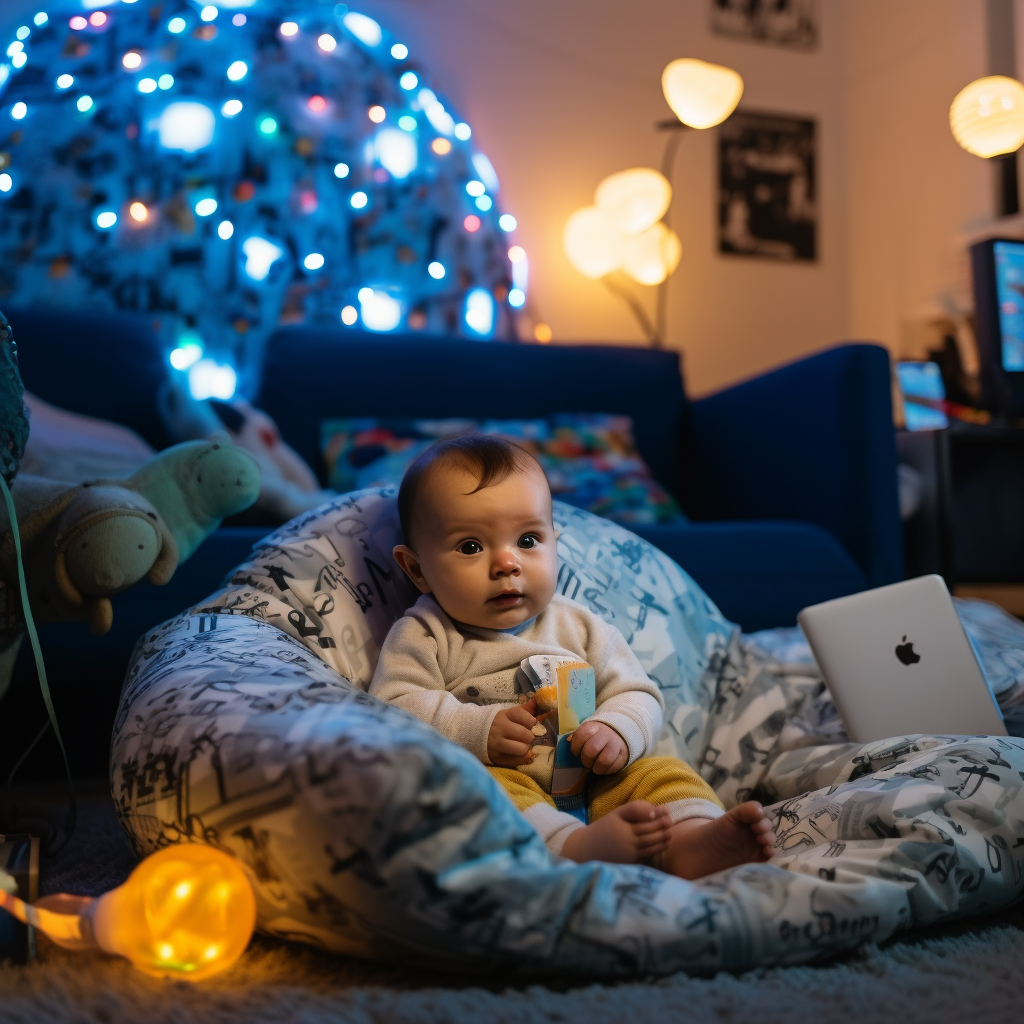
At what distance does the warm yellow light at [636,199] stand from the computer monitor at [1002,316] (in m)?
0.79

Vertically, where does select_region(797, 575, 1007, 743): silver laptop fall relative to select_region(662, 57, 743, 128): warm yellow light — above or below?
below

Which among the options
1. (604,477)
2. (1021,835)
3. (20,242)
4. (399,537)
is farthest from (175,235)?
(1021,835)

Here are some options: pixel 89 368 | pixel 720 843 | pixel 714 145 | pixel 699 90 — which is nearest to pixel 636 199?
pixel 699 90

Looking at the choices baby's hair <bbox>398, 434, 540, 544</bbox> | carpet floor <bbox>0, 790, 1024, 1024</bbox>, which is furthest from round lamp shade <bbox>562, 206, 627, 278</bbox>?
carpet floor <bbox>0, 790, 1024, 1024</bbox>

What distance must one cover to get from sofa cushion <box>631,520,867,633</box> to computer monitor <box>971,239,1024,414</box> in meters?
0.90

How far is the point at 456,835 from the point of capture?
0.58 metres

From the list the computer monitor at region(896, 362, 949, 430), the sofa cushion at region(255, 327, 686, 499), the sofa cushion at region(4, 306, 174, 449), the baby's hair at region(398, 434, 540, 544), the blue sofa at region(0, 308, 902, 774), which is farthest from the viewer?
the computer monitor at region(896, 362, 949, 430)

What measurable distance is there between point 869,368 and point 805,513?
291 millimetres

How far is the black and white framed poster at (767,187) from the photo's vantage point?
9.50ft

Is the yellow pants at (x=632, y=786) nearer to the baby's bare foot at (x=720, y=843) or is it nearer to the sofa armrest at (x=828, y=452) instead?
the baby's bare foot at (x=720, y=843)

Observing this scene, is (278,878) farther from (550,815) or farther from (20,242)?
(20,242)

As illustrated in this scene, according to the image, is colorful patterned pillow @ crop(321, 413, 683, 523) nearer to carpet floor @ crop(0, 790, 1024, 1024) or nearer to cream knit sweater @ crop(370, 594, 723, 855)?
cream knit sweater @ crop(370, 594, 723, 855)

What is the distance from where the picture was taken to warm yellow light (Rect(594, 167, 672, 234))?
95.3 inches

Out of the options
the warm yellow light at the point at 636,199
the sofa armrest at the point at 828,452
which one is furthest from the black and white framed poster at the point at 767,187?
the sofa armrest at the point at 828,452
